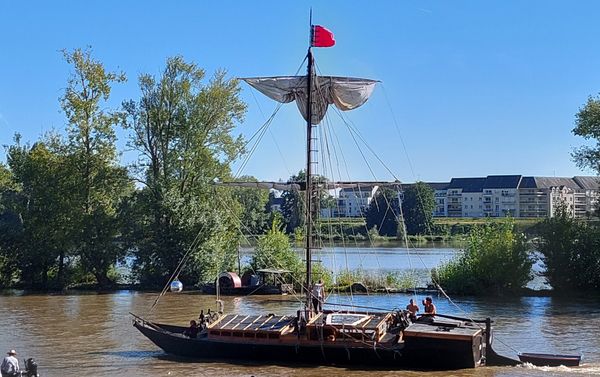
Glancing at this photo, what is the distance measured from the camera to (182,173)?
63188 millimetres

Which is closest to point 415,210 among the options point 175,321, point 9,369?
point 175,321

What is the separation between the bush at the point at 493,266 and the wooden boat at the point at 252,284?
11432 millimetres

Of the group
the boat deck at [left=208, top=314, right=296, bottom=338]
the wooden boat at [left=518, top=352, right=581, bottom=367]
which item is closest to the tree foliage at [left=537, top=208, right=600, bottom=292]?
the wooden boat at [left=518, top=352, right=581, bottom=367]

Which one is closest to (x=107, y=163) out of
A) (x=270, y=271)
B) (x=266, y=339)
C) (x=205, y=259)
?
(x=205, y=259)

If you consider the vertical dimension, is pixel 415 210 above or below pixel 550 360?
above

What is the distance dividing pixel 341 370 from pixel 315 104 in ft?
35.1

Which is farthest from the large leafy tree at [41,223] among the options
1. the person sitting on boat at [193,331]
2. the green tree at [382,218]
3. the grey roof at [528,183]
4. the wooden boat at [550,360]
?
the grey roof at [528,183]

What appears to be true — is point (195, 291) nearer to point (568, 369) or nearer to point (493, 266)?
point (493, 266)

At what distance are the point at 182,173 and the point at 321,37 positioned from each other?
33405 millimetres

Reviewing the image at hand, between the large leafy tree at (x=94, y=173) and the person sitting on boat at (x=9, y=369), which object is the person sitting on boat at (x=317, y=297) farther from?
the large leafy tree at (x=94, y=173)

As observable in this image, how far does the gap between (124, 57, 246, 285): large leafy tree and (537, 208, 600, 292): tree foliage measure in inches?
936

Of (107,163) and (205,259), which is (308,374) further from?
(107,163)

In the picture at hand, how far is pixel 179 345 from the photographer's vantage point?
101ft

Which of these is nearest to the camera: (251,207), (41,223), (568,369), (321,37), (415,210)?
(568,369)
